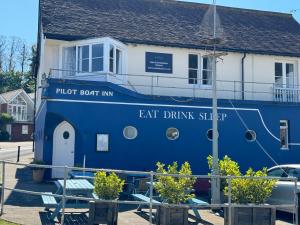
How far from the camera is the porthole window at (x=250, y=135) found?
62.7 feet

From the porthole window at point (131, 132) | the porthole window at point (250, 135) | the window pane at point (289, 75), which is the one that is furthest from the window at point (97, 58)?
the window pane at point (289, 75)

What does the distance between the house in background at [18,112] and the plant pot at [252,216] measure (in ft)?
168

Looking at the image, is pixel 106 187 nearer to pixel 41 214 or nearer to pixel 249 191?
pixel 41 214

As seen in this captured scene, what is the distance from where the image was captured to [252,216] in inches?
392

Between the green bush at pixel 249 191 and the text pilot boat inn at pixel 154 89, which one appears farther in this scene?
the text pilot boat inn at pixel 154 89

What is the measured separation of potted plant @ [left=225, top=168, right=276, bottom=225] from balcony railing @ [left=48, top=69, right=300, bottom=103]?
940cm

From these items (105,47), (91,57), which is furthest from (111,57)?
(91,57)

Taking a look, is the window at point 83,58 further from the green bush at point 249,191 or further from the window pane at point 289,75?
the green bush at point 249,191

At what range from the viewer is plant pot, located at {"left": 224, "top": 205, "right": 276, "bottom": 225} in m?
9.95

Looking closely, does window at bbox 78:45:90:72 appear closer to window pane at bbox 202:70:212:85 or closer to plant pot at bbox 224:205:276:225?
window pane at bbox 202:70:212:85

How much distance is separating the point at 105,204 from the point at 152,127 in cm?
820

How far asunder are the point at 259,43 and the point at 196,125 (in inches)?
263

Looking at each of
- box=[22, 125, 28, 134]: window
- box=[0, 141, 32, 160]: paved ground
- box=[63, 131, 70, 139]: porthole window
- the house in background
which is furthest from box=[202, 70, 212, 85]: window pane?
box=[22, 125, 28, 134]: window

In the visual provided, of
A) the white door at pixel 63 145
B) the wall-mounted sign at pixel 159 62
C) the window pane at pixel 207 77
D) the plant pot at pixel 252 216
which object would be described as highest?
the wall-mounted sign at pixel 159 62
